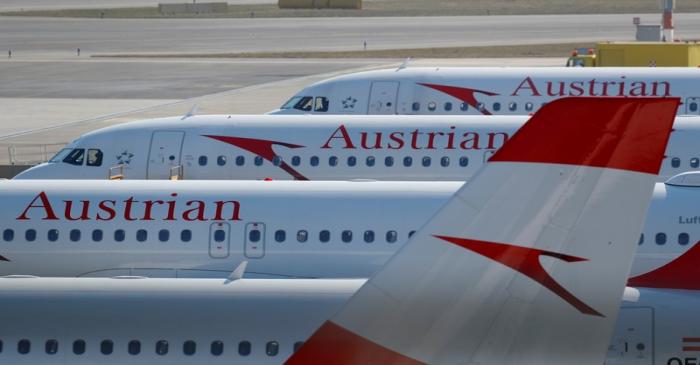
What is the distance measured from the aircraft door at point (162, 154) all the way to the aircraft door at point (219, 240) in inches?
340

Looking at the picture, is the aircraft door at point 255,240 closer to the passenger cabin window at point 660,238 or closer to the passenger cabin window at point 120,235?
the passenger cabin window at point 120,235

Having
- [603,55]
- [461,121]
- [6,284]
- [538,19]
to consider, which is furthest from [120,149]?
[538,19]

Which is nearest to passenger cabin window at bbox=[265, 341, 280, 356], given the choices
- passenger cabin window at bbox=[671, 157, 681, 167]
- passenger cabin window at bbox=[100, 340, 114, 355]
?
passenger cabin window at bbox=[100, 340, 114, 355]

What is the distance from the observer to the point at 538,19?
12344cm

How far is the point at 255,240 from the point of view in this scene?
75.6 feet

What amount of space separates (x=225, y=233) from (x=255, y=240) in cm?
54

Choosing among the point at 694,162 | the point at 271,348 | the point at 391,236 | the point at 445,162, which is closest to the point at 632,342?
the point at 271,348

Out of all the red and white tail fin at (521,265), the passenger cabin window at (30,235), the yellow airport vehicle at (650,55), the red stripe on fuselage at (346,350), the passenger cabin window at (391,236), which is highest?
the red and white tail fin at (521,265)

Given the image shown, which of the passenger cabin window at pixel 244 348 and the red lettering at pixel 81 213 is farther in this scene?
the red lettering at pixel 81 213

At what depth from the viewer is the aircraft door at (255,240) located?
23000 millimetres

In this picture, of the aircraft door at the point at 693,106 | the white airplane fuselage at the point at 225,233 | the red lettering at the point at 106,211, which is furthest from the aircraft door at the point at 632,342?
the aircraft door at the point at 693,106

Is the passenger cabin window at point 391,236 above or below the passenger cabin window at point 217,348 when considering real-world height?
below

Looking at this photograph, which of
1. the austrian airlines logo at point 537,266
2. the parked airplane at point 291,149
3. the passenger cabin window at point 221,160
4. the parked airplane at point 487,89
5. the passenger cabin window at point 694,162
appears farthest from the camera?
the parked airplane at point 487,89

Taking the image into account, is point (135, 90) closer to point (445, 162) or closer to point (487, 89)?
point (487, 89)
